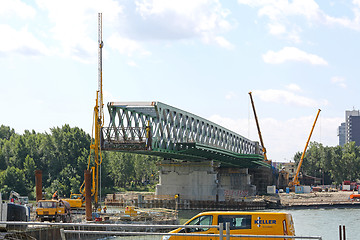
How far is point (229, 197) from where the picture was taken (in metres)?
127

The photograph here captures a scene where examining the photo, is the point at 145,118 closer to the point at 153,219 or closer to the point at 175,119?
the point at 175,119

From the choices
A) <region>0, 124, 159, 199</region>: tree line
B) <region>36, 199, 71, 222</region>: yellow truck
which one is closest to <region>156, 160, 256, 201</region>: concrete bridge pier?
<region>0, 124, 159, 199</region>: tree line

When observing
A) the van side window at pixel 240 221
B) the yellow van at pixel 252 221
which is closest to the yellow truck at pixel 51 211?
the yellow van at pixel 252 221

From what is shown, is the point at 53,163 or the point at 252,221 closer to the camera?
the point at 252,221

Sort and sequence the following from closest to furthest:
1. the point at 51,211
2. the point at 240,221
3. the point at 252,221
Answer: the point at 252,221 → the point at 240,221 → the point at 51,211

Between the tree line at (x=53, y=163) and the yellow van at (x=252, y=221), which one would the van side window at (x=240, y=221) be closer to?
the yellow van at (x=252, y=221)

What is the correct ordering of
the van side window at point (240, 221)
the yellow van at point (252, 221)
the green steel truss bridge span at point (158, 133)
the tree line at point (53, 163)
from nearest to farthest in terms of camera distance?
the yellow van at point (252, 221) → the van side window at point (240, 221) → the green steel truss bridge span at point (158, 133) → the tree line at point (53, 163)

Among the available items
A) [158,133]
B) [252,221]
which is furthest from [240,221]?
[158,133]

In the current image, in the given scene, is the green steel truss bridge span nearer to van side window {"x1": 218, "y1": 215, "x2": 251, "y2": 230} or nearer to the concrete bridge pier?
the concrete bridge pier

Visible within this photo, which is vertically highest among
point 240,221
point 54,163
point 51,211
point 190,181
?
→ point 54,163

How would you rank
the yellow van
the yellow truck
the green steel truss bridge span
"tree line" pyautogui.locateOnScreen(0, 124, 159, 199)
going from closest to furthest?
the yellow van < the yellow truck < the green steel truss bridge span < "tree line" pyautogui.locateOnScreen(0, 124, 159, 199)

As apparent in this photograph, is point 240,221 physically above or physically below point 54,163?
below

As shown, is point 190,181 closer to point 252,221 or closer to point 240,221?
point 240,221

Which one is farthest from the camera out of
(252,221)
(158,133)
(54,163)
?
(54,163)
